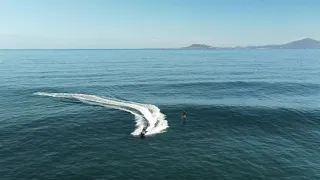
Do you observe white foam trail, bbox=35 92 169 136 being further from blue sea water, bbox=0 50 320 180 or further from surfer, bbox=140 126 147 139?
surfer, bbox=140 126 147 139

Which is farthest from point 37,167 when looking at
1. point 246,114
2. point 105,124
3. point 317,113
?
point 317,113

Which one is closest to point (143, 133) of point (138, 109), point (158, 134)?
point (158, 134)

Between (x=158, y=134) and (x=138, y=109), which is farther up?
(x=138, y=109)

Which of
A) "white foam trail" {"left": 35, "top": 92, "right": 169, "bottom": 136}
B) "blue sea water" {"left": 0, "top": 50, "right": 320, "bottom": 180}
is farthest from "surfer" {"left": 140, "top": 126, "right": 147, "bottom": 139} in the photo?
"blue sea water" {"left": 0, "top": 50, "right": 320, "bottom": 180}

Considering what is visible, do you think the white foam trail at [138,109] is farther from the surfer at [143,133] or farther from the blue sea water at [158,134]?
the surfer at [143,133]

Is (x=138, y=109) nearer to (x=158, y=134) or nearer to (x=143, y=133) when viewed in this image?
(x=158, y=134)

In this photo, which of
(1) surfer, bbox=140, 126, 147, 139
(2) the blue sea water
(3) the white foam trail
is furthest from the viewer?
(3) the white foam trail

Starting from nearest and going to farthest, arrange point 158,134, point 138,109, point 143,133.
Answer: point 143,133 → point 158,134 → point 138,109

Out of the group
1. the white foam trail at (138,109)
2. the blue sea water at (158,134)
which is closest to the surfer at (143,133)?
the white foam trail at (138,109)

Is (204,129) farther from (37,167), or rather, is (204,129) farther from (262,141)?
(37,167)
